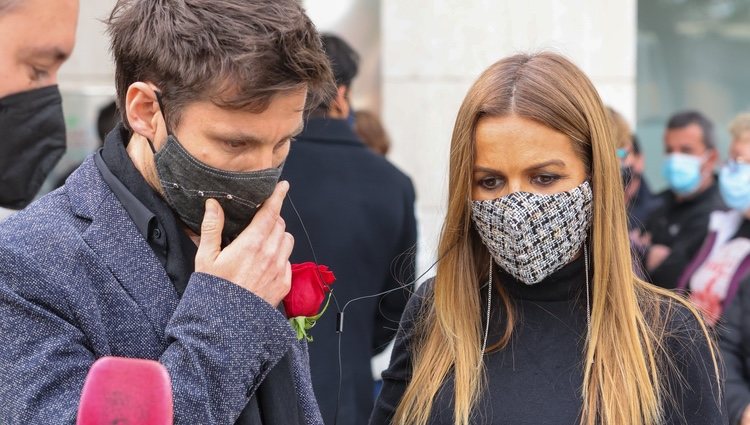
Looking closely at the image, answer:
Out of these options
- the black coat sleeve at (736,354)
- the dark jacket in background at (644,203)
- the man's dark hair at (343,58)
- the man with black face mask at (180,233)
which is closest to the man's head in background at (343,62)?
the man's dark hair at (343,58)

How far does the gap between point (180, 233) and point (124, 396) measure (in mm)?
774

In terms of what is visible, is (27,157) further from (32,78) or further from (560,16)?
(560,16)

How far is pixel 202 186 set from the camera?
208cm

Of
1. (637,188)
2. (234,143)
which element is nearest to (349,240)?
(234,143)

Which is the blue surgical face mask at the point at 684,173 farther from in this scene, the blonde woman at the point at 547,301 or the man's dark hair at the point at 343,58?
the blonde woman at the point at 547,301

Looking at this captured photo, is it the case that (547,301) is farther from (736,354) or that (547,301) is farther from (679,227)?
(679,227)

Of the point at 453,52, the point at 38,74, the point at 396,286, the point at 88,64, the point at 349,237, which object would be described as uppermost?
the point at 38,74

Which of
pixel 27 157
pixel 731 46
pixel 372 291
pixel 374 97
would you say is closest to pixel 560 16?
pixel 374 97

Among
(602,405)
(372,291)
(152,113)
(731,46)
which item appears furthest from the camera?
(731,46)

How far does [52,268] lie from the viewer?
1919mm

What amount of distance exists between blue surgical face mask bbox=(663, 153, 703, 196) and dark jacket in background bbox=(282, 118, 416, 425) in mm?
2544

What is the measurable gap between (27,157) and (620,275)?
6.16ft

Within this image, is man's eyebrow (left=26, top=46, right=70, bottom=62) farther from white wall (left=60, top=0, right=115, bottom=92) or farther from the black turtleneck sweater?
white wall (left=60, top=0, right=115, bottom=92)

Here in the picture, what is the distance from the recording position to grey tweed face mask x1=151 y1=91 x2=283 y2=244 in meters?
2.06
